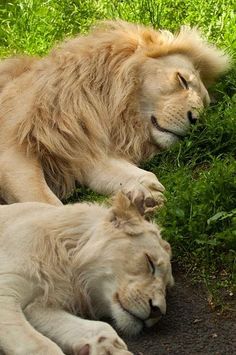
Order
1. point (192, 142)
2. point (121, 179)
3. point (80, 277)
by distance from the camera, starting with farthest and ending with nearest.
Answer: point (192, 142) < point (121, 179) < point (80, 277)

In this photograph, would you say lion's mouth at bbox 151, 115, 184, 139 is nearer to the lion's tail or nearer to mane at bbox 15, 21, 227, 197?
mane at bbox 15, 21, 227, 197

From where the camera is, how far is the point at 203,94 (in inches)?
233

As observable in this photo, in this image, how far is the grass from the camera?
4475 mm

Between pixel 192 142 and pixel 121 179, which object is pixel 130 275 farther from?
pixel 192 142

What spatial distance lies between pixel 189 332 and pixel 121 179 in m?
1.62

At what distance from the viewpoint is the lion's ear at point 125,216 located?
4055 millimetres

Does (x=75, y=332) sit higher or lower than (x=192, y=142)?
higher

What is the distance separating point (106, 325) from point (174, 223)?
102cm

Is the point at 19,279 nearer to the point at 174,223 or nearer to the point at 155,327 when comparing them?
the point at 155,327

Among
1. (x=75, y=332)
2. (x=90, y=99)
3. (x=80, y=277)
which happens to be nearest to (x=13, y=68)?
(x=90, y=99)

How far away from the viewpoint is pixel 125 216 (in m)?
4.10

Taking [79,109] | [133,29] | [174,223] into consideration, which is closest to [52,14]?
[133,29]

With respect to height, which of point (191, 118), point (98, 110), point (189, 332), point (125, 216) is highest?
point (125, 216)

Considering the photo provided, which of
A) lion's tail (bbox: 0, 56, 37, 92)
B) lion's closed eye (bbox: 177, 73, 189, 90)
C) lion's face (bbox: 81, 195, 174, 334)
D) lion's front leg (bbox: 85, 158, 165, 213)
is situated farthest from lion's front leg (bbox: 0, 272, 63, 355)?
lion's tail (bbox: 0, 56, 37, 92)
